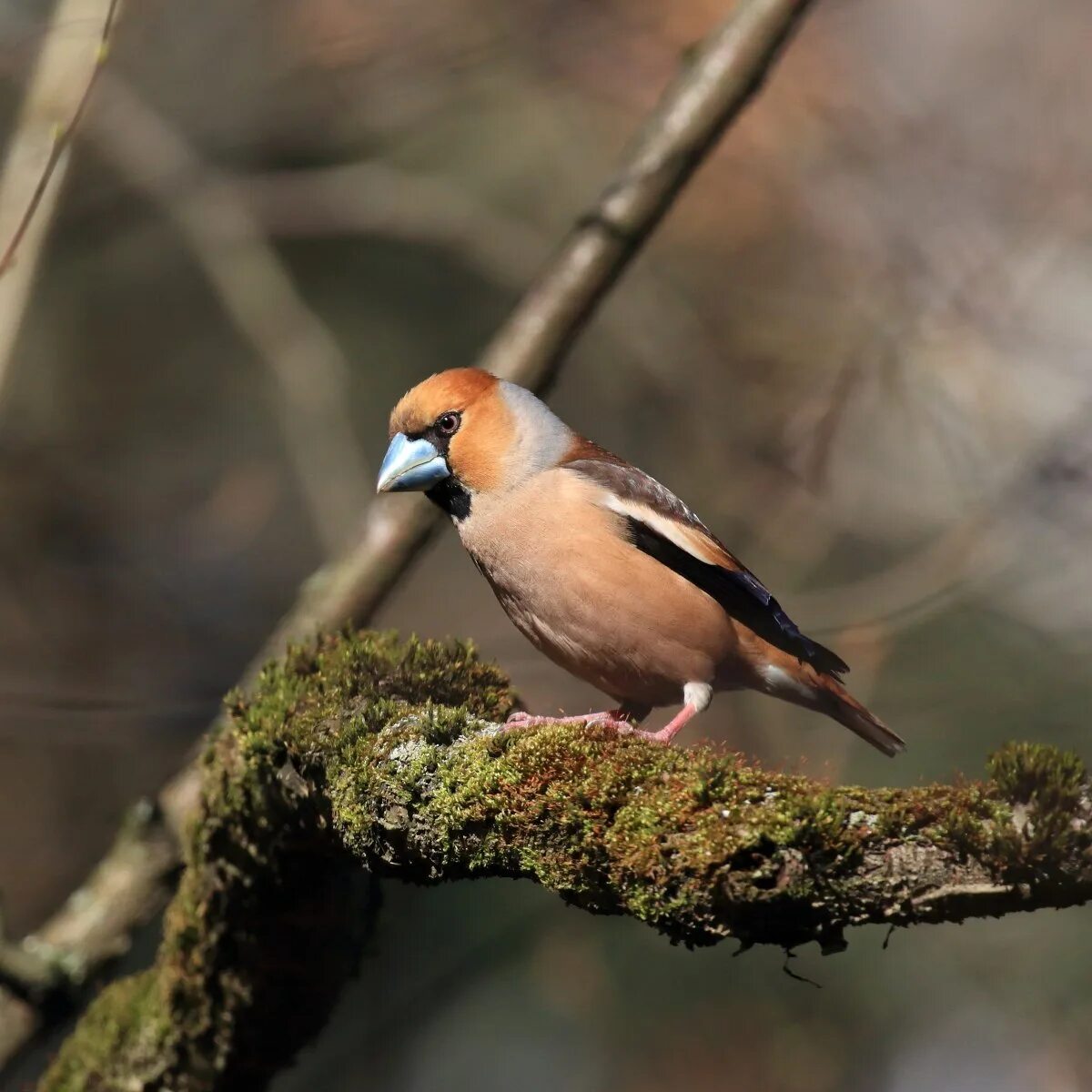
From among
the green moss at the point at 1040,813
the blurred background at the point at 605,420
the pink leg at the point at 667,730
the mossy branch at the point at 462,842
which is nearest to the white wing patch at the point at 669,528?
the pink leg at the point at 667,730

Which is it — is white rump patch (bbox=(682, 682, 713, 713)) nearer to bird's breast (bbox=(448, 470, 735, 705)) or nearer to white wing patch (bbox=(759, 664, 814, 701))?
bird's breast (bbox=(448, 470, 735, 705))

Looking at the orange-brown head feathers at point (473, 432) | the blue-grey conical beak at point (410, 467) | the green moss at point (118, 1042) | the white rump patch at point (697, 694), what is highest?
the orange-brown head feathers at point (473, 432)

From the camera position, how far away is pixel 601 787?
2498mm

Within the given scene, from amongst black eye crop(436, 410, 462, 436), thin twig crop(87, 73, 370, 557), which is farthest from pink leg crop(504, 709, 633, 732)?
thin twig crop(87, 73, 370, 557)

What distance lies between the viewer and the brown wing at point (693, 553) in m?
4.21

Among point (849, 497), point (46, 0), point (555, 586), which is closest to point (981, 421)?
point (849, 497)

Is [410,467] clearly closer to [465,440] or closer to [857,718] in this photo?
[465,440]

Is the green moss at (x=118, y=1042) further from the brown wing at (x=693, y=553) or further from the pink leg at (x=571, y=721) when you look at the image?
the brown wing at (x=693, y=553)

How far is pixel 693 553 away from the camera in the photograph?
424 cm

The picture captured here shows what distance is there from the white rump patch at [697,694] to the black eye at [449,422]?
1208mm

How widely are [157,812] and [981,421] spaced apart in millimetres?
4925

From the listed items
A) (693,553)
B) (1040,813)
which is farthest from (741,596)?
(1040,813)

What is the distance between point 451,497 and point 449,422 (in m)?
0.26

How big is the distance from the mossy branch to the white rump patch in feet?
2.39
